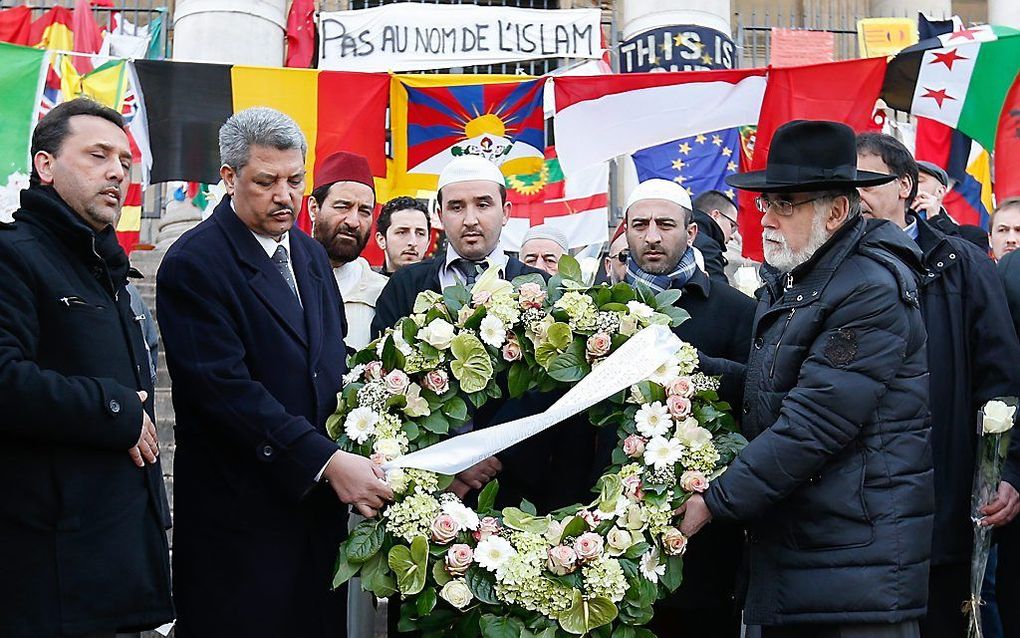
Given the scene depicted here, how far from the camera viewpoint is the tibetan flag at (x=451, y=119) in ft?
Result: 32.9

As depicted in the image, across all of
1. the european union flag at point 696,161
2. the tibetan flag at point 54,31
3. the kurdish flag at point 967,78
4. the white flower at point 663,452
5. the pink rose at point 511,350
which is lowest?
the white flower at point 663,452

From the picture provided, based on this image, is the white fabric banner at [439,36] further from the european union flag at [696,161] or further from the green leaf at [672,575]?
the green leaf at [672,575]

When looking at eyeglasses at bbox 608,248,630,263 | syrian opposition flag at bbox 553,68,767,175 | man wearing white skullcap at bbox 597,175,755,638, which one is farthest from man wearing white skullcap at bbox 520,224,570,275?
syrian opposition flag at bbox 553,68,767,175

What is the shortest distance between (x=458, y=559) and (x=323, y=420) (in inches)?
30.7

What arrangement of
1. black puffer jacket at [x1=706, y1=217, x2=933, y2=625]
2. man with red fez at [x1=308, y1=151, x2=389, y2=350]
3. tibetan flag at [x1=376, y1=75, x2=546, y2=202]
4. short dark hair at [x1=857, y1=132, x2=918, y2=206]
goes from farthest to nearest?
tibetan flag at [x1=376, y1=75, x2=546, y2=202] → man with red fez at [x1=308, y1=151, x2=389, y2=350] → short dark hair at [x1=857, y1=132, x2=918, y2=206] → black puffer jacket at [x1=706, y1=217, x2=933, y2=625]

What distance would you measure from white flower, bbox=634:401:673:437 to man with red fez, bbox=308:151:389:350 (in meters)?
2.03

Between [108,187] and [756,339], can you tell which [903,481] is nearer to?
[756,339]

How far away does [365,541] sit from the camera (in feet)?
12.8

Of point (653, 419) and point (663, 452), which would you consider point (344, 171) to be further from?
point (663, 452)

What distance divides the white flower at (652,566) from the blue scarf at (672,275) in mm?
1380

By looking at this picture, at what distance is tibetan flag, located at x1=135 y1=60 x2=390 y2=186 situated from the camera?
377 inches

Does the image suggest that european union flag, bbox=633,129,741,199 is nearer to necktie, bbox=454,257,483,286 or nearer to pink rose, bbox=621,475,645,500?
necktie, bbox=454,257,483,286

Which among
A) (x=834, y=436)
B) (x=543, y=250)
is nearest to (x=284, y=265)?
(x=834, y=436)

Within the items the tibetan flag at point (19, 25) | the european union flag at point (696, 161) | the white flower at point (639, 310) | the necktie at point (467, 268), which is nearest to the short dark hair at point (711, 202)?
the european union flag at point (696, 161)
